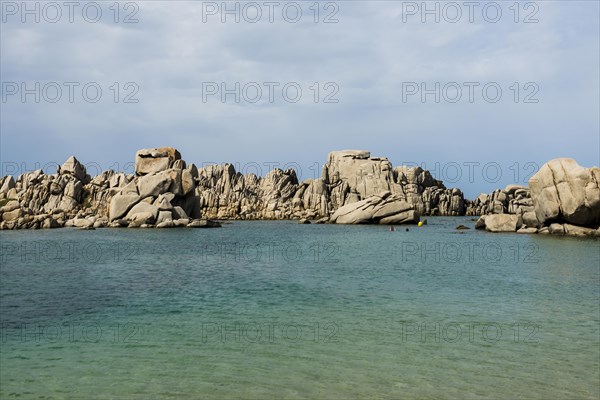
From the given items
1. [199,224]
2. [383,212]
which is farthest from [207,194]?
[383,212]

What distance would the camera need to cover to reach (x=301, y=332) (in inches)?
607

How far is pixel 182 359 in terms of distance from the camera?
1258 centimetres

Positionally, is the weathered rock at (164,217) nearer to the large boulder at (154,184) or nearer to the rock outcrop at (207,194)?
the rock outcrop at (207,194)

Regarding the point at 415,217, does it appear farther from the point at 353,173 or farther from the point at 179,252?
the point at 179,252

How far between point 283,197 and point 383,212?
2359 inches

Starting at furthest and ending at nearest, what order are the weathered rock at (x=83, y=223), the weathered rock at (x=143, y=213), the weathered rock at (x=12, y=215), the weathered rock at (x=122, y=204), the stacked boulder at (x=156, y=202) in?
the weathered rock at (x=122, y=204) → the weathered rock at (x=83, y=223) → the weathered rock at (x=12, y=215) → the stacked boulder at (x=156, y=202) → the weathered rock at (x=143, y=213)

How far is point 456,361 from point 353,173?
132m

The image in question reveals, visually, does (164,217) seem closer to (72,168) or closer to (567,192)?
(567,192)

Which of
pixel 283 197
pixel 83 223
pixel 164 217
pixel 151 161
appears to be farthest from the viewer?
pixel 283 197

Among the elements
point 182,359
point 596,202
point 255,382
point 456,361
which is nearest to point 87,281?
point 182,359

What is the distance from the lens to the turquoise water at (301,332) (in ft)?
35.3

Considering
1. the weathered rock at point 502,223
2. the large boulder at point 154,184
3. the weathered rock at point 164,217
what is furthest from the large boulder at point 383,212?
the large boulder at point 154,184

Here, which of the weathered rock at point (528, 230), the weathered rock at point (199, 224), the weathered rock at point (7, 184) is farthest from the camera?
the weathered rock at point (7, 184)

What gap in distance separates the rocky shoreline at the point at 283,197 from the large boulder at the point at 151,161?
20cm
